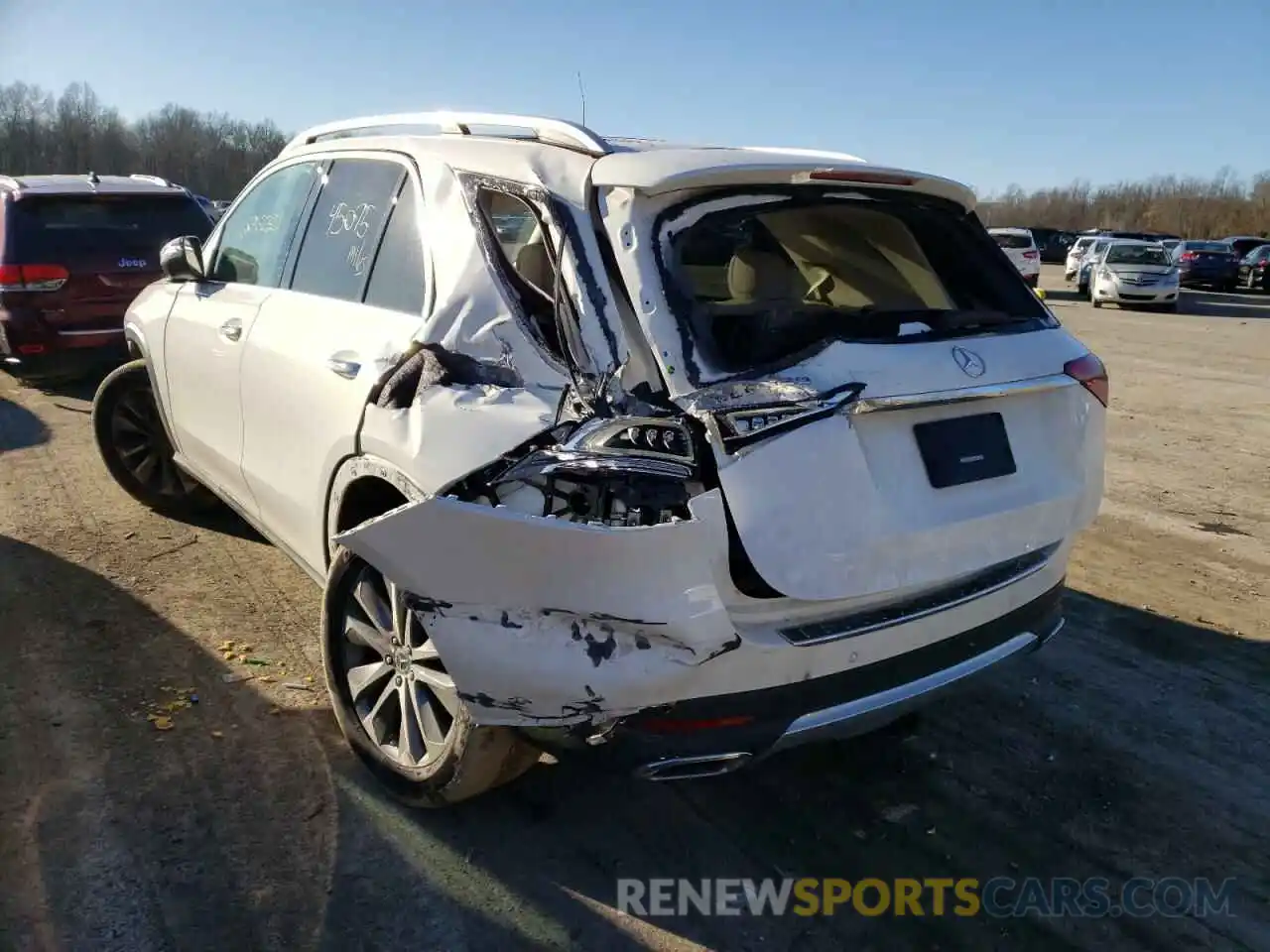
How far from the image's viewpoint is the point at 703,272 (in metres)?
2.60

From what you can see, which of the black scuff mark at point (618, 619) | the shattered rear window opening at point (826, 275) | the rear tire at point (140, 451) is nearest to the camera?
the black scuff mark at point (618, 619)

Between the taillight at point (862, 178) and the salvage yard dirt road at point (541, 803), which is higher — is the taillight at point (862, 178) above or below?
above

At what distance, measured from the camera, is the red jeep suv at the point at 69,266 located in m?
8.27

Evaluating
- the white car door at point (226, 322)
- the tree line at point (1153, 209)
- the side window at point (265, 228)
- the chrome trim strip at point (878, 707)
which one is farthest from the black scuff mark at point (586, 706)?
the tree line at point (1153, 209)

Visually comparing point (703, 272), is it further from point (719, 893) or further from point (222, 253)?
point (222, 253)

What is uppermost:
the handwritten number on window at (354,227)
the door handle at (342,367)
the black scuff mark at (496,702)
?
the handwritten number on window at (354,227)

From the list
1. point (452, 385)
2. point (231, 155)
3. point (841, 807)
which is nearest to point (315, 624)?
point (452, 385)

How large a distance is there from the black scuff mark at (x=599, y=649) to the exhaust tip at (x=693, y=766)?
12.2 inches

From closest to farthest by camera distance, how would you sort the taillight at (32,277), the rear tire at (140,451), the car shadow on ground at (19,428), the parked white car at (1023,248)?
the rear tire at (140,451) < the car shadow on ground at (19,428) < the taillight at (32,277) < the parked white car at (1023,248)

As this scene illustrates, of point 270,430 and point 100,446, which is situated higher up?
point 270,430

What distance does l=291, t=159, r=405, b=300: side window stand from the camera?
3.32 meters

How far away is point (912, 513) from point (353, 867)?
1.81 meters

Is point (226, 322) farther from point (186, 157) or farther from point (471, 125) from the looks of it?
point (186, 157)

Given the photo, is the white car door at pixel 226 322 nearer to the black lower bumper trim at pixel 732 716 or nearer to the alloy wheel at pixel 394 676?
the alloy wheel at pixel 394 676
